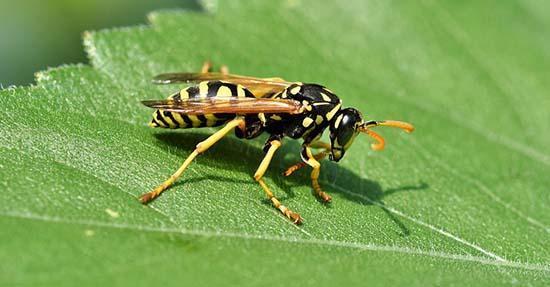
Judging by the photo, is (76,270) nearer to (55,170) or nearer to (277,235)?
A: (55,170)

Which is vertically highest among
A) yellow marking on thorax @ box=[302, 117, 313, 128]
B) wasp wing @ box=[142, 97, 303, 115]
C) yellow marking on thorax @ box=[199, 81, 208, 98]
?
yellow marking on thorax @ box=[199, 81, 208, 98]

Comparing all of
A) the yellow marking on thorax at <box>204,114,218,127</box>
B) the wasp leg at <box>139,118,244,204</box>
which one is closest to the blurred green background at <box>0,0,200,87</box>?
the yellow marking on thorax at <box>204,114,218,127</box>

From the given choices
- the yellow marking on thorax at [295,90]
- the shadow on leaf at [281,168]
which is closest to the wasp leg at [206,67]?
the shadow on leaf at [281,168]

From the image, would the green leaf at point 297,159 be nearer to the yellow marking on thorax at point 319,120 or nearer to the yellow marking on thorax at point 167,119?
the yellow marking on thorax at point 167,119

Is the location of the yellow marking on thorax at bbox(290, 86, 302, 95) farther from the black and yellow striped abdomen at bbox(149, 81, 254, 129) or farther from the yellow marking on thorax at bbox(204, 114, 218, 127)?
the yellow marking on thorax at bbox(204, 114, 218, 127)

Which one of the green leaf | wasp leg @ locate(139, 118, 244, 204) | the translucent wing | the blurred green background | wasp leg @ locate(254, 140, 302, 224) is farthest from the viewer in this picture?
the blurred green background

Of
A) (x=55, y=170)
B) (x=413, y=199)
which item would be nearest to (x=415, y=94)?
(x=413, y=199)

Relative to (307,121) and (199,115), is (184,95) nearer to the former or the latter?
(199,115)

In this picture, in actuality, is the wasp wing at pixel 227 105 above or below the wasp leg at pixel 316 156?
above
